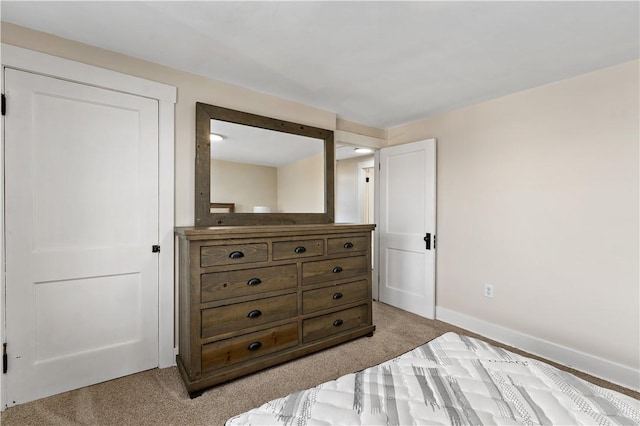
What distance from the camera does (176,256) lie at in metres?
2.25

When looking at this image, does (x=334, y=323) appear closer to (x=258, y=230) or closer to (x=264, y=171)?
(x=258, y=230)

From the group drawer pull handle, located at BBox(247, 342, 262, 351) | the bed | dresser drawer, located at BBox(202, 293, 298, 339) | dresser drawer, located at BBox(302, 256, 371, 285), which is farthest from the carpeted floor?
the bed

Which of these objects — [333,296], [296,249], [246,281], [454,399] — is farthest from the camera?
[333,296]

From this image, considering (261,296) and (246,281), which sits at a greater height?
(246,281)

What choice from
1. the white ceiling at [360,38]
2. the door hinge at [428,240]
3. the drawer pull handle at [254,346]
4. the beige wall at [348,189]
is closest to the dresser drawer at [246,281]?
the drawer pull handle at [254,346]

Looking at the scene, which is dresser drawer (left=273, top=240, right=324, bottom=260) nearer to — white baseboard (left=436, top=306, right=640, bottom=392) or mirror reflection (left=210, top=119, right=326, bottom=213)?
mirror reflection (left=210, top=119, right=326, bottom=213)

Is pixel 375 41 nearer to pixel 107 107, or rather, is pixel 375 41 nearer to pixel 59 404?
pixel 107 107

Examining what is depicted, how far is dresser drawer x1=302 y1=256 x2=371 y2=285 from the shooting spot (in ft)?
7.84

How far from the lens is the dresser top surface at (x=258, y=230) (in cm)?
188

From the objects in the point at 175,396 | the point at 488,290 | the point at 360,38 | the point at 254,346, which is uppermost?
the point at 360,38

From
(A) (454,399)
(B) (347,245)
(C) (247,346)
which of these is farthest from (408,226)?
(A) (454,399)

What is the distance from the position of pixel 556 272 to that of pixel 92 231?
354 cm

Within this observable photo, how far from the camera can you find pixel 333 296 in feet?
8.33

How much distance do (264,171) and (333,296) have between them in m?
1.28
